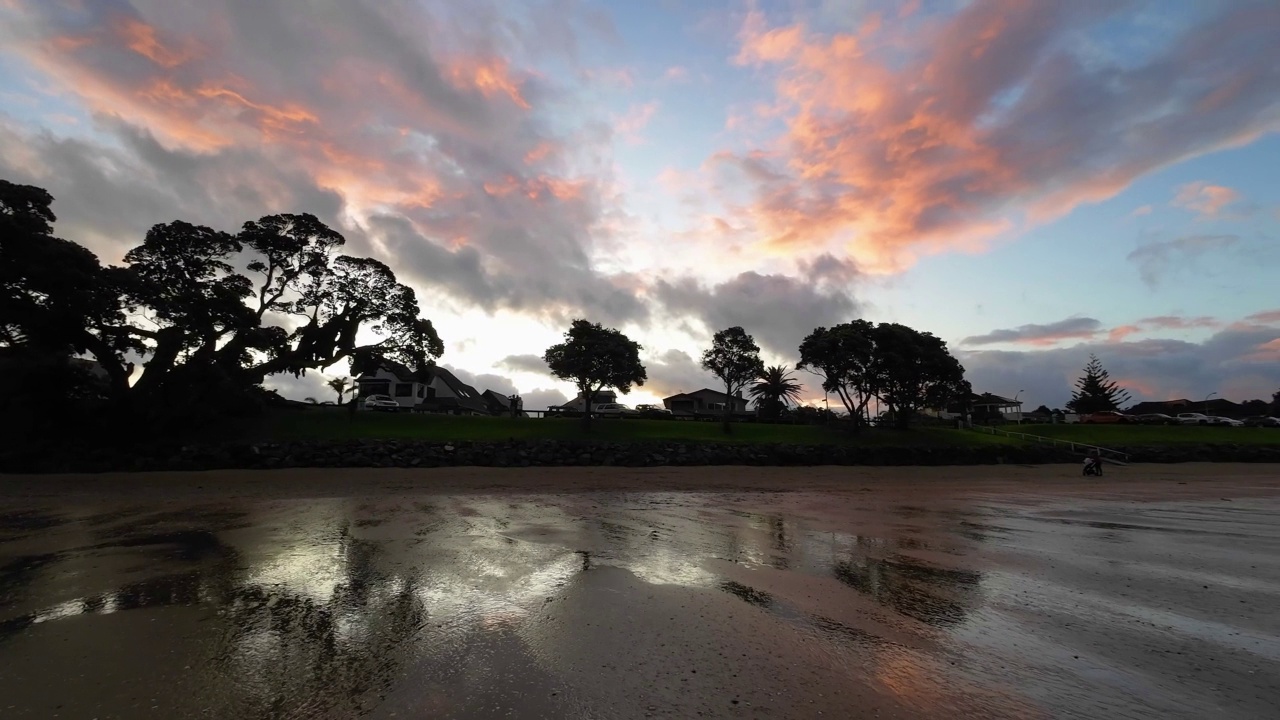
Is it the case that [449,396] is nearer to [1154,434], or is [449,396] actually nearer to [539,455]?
[539,455]

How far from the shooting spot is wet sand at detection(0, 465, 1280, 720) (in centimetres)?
432

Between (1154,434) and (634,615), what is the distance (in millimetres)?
60277

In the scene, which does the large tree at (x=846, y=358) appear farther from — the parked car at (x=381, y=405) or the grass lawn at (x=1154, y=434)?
the parked car at (x=381, y=405)

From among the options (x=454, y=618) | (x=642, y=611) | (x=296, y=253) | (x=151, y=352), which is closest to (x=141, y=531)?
(x=454, y=618)

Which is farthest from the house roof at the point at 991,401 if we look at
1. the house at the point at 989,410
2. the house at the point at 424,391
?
the house at the point at 424,391

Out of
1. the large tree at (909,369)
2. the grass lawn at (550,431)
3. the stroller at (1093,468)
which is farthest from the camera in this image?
the large tree at (909,369)

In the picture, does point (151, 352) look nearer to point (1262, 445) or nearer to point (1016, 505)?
point (1016, 505)

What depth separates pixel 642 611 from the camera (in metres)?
6.50

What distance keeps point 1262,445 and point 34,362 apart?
79.8m

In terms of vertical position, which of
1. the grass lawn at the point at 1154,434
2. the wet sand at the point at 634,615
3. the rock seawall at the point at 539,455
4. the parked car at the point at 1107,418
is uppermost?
the parked car at the point at 1107,418

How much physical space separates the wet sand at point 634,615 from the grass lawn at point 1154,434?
131 feet

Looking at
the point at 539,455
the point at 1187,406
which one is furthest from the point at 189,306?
the point at 1187,406

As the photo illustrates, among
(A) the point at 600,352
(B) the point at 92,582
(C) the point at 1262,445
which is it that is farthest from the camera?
(A) the point at 600,352

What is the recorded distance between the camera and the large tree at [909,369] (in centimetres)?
4700
